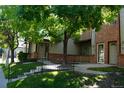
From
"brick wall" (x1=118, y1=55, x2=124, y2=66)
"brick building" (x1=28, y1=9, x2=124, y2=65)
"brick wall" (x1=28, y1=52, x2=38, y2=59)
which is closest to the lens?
"brick wall" (x1=118, y1=55, x2=124, y2=66)

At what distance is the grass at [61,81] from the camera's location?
14.6m

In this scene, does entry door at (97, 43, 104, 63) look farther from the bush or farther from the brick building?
the bush

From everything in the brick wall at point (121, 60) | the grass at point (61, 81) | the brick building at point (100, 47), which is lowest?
the grass at point (61, 81)

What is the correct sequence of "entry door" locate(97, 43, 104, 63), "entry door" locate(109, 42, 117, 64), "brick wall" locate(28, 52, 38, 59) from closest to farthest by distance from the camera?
"entry door" locate(109, 42, 117, 64)
"entry door" locate(97, 43, 104, 63)
"brick wall" locate(28, 52, 38, 59)

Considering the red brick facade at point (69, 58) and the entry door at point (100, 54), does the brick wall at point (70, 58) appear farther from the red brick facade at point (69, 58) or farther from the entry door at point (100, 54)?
the entry door at point (100, 54)

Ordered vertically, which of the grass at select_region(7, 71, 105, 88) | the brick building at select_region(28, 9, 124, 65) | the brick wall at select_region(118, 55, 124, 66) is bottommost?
the grass at select_region(7, 71, 105, 88)

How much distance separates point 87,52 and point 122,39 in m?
9.09

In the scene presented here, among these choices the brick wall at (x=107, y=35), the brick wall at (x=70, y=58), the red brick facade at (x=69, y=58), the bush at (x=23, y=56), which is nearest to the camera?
the brick wall at (x=107, y=35)

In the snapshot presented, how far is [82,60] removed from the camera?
101ft

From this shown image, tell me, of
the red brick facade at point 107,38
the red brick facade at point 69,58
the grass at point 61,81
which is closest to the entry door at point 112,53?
the red brick facade at point 107,38

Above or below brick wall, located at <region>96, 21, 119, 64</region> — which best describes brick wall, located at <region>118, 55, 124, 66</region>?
below

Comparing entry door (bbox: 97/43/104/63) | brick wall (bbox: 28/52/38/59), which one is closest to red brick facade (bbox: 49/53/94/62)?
brick wall (bbox: 28/52/38/59)

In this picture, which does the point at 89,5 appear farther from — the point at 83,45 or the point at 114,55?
the point at 83,45

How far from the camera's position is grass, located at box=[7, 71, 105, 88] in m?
14.6
